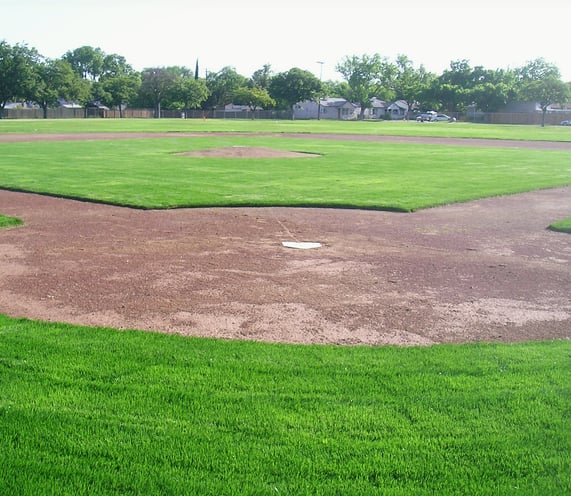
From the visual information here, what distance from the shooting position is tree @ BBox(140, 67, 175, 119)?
128 metres

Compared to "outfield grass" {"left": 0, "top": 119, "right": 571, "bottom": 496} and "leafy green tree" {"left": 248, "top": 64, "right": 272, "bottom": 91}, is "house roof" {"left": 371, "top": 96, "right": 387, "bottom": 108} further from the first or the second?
"outfield grass" {"left": 0, "top": 119, "right": 571, "bottom": 496}

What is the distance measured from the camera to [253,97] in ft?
420

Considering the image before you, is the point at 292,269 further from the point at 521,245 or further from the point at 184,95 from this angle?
the point at 184,95

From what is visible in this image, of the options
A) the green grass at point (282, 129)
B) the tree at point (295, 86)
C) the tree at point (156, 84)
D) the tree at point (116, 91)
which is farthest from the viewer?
the tree at point (295, 86)

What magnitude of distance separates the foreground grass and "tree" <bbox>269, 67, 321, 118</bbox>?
4069 inches

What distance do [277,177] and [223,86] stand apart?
415ft

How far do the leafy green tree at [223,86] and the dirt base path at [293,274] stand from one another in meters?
132

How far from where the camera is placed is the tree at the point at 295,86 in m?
134

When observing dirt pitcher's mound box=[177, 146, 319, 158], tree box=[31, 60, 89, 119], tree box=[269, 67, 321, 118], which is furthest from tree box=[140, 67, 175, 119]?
dirt pitcher's mound box=[177, 146, 319, 158]

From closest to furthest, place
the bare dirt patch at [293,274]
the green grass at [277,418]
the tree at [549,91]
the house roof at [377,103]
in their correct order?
1. the green grass at [277,418]
2. the bare dirt patch at [293,274]
3. the tree at [549,91]
4. the house roof at [377,103]

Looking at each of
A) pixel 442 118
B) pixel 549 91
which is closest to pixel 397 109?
pixel 442 118

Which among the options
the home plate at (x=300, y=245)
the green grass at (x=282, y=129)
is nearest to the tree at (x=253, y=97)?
the green grass at (x=282, y=129)

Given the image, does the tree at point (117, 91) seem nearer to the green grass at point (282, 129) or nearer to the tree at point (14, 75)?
the tree at point (14, 75)

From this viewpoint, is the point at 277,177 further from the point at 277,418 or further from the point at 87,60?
the point at 87,60
